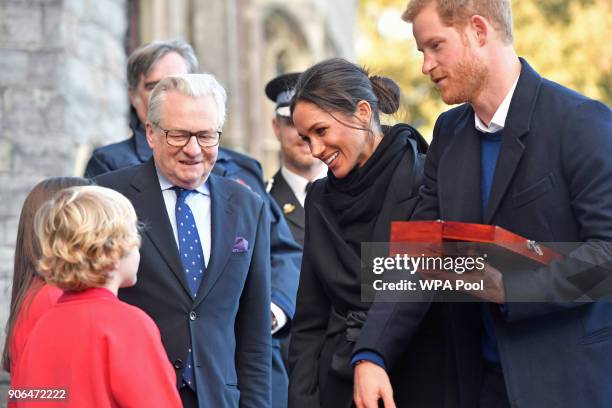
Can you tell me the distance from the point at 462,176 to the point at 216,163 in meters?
2.38

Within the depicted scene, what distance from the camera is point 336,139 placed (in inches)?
180

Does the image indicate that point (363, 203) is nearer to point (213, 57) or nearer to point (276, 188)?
point (276, 188)

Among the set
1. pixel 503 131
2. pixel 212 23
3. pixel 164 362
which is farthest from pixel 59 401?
pixel 212 23

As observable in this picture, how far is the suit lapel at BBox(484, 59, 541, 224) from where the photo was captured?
3975 millimetres

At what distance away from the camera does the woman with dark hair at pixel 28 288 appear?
4.50 meters

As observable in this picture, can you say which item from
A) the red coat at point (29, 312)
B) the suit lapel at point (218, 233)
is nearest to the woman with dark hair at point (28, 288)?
the red coat at point (29, 312)

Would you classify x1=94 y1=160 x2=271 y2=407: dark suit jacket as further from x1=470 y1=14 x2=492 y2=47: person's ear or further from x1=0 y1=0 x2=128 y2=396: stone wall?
x1=0 y1=0 x2=128 y2=396: stone wall

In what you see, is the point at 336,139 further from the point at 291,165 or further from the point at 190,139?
the point at 291,165

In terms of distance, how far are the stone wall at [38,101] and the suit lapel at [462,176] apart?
4.56m

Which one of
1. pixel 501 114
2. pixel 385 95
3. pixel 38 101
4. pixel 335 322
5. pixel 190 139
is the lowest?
pixel 335 322

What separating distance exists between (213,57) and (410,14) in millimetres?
19195

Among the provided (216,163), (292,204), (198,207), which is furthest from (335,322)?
(292,204)

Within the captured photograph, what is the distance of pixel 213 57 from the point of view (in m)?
23.2

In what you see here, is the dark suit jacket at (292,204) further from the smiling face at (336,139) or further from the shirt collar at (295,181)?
the smiling face at (336,139)
